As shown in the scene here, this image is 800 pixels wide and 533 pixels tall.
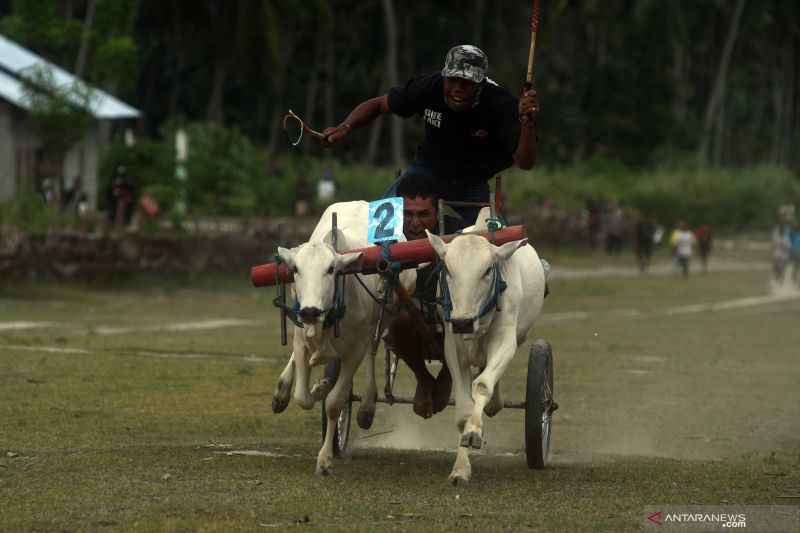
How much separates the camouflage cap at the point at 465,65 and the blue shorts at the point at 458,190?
37.0 inches

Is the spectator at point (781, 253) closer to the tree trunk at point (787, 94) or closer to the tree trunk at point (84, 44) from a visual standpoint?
the tree trunk at point (84, 44)

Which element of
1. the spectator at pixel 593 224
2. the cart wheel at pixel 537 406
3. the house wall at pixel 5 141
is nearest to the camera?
the cart wheel at pixel 537 406

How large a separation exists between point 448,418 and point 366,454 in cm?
286

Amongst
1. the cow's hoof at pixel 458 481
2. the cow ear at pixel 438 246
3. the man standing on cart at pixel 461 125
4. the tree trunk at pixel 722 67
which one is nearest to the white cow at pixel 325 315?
the cow ear at pixel 438 246

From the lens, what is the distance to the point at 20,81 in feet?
115

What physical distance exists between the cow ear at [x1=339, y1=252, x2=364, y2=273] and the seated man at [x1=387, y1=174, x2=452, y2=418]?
966 mm

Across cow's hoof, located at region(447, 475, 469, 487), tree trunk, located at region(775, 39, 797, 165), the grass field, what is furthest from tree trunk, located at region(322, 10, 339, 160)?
cow's hoof, located at region(447, 475, 469, 487)

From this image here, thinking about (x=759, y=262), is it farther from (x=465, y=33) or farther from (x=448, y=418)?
(x=448, y=418)

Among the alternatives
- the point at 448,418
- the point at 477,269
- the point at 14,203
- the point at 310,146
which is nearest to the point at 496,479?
the point at 477,269

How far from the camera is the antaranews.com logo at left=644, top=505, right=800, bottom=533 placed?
724 cm

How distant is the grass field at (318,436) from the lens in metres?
7.73

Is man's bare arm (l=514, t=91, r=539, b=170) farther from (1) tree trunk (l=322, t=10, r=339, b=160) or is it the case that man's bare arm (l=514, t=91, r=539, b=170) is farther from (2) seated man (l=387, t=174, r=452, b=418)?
(1) tree trunk (l=322, t=10, r=339, b=160)

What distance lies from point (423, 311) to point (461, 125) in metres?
1.28

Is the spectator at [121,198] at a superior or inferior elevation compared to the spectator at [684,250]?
superior
